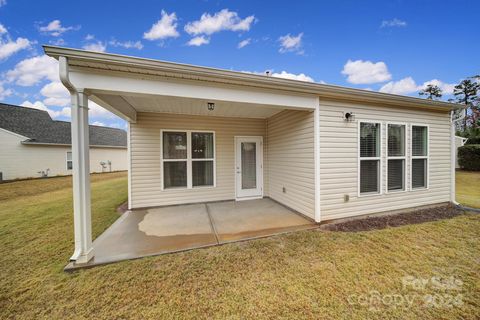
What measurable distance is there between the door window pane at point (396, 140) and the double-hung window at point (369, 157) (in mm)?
365

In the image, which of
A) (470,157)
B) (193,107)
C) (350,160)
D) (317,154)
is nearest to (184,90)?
(193,107)

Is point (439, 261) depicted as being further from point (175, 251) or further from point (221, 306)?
point (175, 251)

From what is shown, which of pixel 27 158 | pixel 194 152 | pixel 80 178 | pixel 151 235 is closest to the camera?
pixel 80 178

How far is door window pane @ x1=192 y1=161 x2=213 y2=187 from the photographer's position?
540 centimetres

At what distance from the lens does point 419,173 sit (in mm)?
4738

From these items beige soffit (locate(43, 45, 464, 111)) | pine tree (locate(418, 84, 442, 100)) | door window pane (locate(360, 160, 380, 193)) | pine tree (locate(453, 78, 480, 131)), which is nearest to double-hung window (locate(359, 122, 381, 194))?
door window pane (locate(360, 160, 380, 193))

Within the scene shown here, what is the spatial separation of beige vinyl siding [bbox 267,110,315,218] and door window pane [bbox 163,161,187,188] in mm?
2617

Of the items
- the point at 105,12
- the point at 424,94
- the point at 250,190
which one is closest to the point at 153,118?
the point at 250,190

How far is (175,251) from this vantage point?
282cm

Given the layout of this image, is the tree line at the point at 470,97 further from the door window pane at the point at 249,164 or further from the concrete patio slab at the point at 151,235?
the concrete patio slab at the point at 151,235

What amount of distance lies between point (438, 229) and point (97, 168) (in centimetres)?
1880

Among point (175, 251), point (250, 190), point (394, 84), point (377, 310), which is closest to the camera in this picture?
point (377, 310)

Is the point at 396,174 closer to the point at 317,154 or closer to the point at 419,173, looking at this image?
the point at 419,173

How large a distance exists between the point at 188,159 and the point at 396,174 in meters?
5.37
